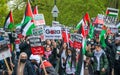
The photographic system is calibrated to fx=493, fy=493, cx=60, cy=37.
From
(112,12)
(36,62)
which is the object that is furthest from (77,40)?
(112,12)

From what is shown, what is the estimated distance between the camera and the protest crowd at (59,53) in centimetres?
1215

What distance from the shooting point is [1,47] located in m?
13.0

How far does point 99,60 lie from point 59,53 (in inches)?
50.1

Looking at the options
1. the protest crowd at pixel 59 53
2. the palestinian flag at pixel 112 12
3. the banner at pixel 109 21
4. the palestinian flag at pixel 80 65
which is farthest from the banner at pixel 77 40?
the palestinian flag at pixel 112 12

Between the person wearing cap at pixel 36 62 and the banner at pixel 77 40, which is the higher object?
the banner at pixel 77 40

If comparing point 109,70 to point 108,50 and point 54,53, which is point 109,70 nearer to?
point 108,50

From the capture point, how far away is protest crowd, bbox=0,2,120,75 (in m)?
12.1

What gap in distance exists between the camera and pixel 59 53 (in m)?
15.5

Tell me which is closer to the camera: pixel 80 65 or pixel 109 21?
pixel 80 65

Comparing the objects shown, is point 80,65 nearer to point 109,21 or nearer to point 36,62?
point 36,62

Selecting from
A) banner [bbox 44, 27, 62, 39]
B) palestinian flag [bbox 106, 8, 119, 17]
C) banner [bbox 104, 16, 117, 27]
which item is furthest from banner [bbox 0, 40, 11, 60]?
palestinian flag [bbox 106, 8, 119, 17]

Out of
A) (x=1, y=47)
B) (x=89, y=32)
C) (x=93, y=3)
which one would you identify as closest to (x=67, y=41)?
(x=1, y=47)

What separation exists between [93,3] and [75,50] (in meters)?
24.0

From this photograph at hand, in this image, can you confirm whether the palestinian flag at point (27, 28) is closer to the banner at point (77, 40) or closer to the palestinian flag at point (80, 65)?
the banner at point (77, 40)
